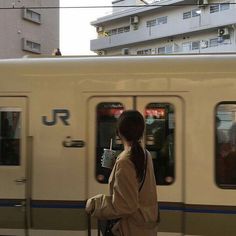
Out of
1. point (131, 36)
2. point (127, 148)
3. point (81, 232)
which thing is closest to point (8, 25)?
point (131, 36)

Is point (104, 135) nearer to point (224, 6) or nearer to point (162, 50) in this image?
point (224, 6)

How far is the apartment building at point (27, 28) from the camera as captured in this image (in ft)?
88.4

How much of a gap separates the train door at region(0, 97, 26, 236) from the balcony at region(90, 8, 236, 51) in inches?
1308

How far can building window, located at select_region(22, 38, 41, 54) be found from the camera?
28.1 metres

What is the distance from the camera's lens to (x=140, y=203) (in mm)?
3096

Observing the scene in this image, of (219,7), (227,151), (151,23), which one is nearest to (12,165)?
(227,151)

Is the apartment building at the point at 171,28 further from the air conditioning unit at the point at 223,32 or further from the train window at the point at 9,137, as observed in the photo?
the train window at the point at 9,137

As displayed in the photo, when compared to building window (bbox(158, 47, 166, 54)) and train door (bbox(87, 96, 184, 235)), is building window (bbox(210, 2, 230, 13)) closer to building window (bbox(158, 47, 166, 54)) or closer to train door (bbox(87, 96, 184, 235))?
building window (bbox(158, 47, 166, 54))

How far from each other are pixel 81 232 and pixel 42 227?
0.44m

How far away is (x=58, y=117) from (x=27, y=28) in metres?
24.6

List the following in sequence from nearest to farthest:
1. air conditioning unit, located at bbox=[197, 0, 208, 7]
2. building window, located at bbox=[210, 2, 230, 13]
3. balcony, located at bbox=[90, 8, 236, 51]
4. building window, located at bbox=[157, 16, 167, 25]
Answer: air conditioning unit, located at bbox=[197, 0, 208, 7], balcony, located at bbox=[90, 8, 236, 51], building window, located at bbox=[210, 2, 230, 13], building window, located at bbox=[157, 16, 167, 25]

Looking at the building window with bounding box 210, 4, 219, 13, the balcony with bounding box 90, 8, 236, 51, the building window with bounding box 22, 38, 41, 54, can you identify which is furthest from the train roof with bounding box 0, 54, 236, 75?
the building window with bounding box 210, 4, 219, 13

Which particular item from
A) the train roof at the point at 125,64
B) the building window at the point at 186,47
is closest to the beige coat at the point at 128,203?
the train roof at the point at 125,64

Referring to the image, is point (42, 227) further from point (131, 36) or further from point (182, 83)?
point (131, 36)
